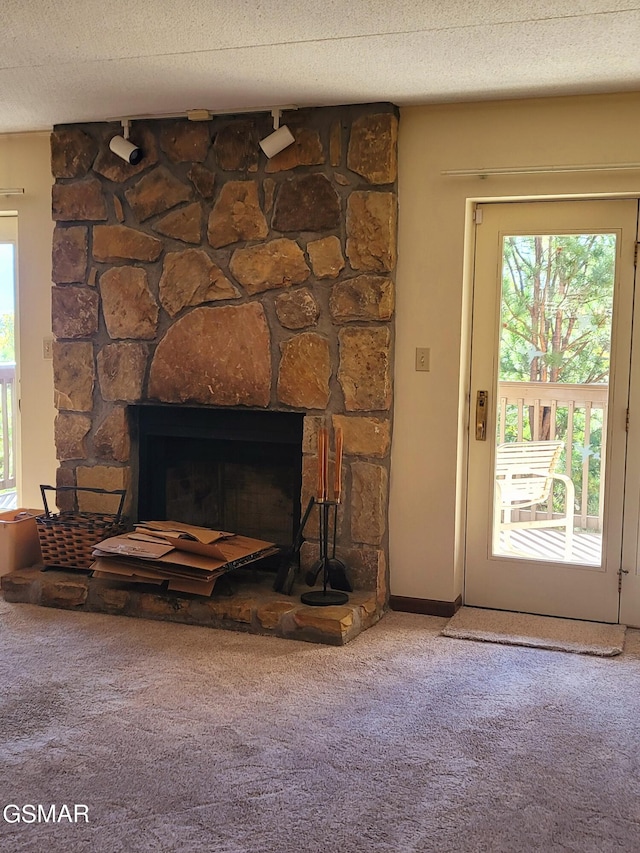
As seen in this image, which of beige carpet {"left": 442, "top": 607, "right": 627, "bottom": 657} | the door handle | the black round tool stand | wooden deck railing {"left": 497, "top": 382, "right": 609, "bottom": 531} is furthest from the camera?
the door handle

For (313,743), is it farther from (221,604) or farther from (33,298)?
(33,298)

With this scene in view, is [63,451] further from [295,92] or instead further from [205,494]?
[295,92]

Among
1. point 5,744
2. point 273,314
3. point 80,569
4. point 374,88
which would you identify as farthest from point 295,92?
point 5,744

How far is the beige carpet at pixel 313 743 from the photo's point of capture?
2.05m

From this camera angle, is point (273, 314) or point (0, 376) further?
point (0, 376)

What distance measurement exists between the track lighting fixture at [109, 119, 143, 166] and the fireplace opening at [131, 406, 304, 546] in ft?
3.80

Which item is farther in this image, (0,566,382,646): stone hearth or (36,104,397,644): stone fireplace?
(36,104,397,644): stone fireplace

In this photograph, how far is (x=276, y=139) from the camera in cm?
360

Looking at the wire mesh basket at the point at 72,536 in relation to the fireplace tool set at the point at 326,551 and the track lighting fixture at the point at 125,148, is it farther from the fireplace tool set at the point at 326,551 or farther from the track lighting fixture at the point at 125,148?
the track lighting fixture at the point at 125,148

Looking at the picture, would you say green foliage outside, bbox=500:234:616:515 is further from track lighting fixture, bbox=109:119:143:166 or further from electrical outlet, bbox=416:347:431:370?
track lighting fixture, bbox=109:119:143:166

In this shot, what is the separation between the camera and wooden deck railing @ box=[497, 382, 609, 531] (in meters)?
3.58

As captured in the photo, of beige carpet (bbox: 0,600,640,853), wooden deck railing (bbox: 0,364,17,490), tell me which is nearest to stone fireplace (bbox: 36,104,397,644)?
beige carpet (bbox: 0,600,640,853)

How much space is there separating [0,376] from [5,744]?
330 centimetres

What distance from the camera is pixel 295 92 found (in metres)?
3.41
